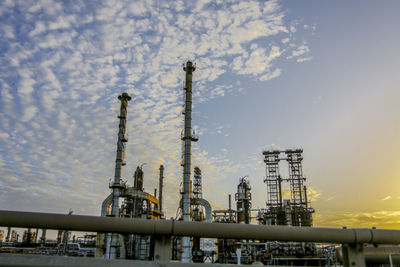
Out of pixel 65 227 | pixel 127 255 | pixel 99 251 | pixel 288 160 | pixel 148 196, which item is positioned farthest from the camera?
pixel 288 160

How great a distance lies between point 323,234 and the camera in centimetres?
322

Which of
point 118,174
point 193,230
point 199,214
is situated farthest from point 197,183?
point 193,230

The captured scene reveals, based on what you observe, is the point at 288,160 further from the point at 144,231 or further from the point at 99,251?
the point at 144,231

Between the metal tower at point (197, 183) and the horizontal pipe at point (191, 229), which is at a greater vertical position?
the metal tower at point (197, 183)

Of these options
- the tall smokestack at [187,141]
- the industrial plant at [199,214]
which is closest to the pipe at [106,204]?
the industrial plant at [199,214]

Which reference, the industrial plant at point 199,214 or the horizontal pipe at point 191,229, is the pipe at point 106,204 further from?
the horizontal pipe at point 191,229

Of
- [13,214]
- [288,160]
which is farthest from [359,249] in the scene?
[288,160]

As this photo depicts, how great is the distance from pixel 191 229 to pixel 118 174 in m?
37.7

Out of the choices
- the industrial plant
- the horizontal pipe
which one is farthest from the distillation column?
the horizontal pipe

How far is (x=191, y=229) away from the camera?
315cm

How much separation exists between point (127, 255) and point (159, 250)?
38060mm

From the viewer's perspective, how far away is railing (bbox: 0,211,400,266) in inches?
122

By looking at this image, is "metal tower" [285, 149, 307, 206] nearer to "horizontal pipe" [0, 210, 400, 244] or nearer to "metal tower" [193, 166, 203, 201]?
"metal tower" [193, 166, 203, 201]

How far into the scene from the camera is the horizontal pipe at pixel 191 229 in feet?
10.1
